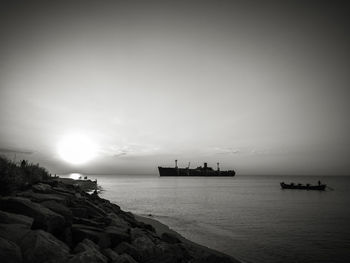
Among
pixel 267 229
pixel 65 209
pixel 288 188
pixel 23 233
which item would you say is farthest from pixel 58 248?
pixel 288 188

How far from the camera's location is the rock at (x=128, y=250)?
7.24 meters

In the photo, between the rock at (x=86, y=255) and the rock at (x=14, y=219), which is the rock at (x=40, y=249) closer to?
the rock at (x=86, y=255)

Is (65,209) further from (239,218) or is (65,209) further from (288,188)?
(288,188)

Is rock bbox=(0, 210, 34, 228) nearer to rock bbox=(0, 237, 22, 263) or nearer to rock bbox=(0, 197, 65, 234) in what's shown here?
rock bbox=(0, 197, 65, 234)

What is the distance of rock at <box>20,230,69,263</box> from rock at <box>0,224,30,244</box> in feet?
0.38

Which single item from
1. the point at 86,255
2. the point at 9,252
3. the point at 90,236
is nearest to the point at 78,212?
the point at 90,236

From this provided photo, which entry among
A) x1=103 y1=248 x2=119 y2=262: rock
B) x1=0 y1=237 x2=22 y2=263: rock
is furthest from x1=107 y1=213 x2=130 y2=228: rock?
x1=0 y1=237 x2=22 y2=263: rock

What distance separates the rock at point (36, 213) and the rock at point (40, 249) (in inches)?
43.9

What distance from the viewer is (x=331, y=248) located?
15.1m

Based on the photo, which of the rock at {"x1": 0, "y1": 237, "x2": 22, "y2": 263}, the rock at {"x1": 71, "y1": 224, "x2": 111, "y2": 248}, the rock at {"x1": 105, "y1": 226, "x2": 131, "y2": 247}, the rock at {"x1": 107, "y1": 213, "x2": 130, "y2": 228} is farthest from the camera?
the rock at {"x1": 107, "y1": 213, "x2": 130, "y2": 228}

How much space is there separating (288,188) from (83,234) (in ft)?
261

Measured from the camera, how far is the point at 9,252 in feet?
15.1

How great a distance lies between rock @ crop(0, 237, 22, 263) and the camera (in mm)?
4514

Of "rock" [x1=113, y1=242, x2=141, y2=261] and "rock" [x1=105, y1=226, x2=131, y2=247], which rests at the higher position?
"rock" [x1=105, y1=226, x2=131, y2=247]
